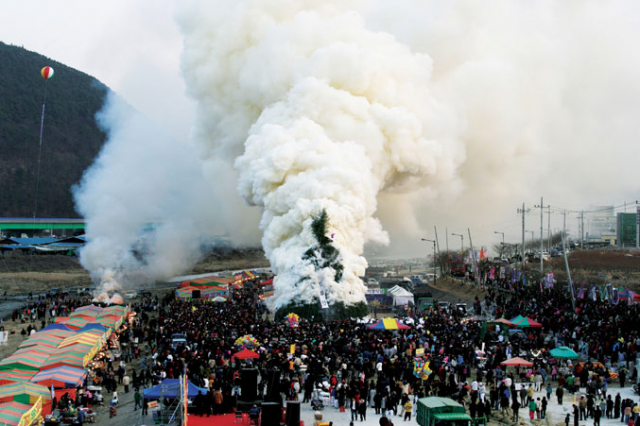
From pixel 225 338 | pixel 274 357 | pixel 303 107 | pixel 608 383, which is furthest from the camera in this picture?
pixel 303 107

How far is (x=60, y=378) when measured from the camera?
2678cm

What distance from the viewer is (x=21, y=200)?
150 meters

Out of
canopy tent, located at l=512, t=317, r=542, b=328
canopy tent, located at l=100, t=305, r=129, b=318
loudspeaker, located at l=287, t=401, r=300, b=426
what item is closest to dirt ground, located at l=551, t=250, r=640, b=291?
canopy tent, located at l=512, t=317, r=542, b=328

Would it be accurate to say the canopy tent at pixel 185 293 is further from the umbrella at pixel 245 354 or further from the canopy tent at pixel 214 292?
the umbrella at pixel 245 354

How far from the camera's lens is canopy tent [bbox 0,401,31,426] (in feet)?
71.2

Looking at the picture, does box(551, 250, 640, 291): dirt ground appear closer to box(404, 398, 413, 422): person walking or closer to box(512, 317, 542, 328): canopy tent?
box(512, 317, 542, 328): canopy tent

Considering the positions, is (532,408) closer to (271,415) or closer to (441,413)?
(441,413)

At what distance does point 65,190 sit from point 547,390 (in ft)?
505

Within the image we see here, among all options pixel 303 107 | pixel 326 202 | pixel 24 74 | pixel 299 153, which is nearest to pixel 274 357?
pixel 326 202

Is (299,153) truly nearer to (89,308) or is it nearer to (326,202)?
(326,202)

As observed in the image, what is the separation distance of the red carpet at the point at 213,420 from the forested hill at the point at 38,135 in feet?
450

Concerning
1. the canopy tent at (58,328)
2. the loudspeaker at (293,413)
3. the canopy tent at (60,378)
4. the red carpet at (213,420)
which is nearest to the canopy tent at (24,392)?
the canopy tent at (60,378)

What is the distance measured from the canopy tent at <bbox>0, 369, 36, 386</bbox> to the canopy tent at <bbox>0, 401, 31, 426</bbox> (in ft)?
11.9

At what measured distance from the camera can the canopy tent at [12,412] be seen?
21.7m
